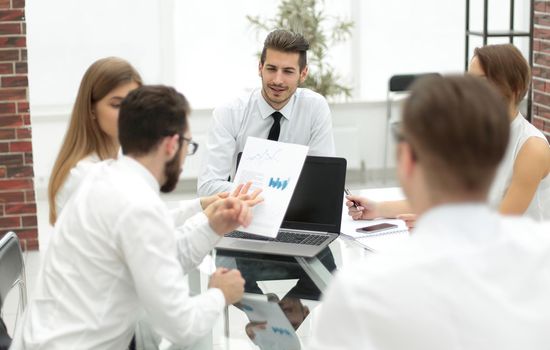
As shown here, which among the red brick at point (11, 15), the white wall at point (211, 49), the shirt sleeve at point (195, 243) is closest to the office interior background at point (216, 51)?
the white wall at point (211, 49)

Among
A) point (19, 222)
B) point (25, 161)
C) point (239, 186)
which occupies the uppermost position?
point (239, 186)

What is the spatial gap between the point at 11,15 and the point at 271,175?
9.23 ft

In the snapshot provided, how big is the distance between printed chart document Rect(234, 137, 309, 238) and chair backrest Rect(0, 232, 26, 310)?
707 millimetres

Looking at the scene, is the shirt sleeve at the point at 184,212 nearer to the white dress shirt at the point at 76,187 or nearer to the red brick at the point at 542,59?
the white dress shirt at the point at 76,187

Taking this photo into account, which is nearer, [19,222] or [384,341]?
[384,341]

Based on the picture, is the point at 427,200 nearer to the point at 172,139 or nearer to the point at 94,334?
the point at 172,139

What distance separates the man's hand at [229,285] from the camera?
220cm

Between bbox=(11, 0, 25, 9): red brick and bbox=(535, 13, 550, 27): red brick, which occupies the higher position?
bbox=(11, 0, 25, 9): red brick

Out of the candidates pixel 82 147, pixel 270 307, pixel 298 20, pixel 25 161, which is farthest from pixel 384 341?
pixel 298 20

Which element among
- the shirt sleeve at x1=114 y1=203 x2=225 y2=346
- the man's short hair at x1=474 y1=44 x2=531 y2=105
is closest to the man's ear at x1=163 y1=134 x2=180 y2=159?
the shirt sleeve at x1=114 y1=203 x2=225 y2=346

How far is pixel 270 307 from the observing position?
2.46m

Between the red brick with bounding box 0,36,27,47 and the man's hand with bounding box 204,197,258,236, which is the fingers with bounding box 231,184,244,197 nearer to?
the man's hand with bounding box 204,197,258,236

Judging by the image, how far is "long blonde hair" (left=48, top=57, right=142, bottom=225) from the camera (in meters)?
2.43

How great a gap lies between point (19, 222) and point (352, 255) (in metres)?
2.89
